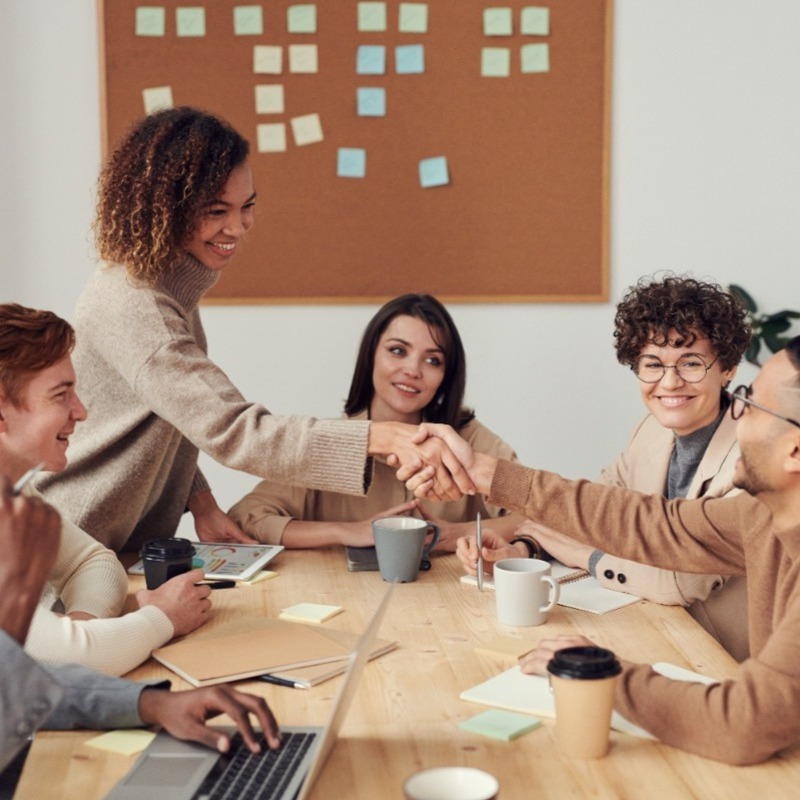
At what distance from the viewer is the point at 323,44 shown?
3.30 meters

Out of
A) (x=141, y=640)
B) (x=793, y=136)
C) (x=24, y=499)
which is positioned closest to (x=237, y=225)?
(x=141, y=640)

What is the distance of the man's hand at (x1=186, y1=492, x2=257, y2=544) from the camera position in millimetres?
2213

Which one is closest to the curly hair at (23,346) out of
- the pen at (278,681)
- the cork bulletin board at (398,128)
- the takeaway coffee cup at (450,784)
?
the pen at (278,681)

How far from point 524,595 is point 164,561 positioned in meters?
0.61

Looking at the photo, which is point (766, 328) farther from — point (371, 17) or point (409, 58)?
point (371, 17)

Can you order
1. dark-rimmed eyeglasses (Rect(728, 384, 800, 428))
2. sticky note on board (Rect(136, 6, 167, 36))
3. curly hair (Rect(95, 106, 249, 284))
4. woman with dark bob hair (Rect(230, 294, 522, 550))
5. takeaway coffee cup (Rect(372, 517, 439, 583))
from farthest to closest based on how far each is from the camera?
1. sticky note on board (Rect(136, 6, 167, 36))
2. woman with dark bob hair (Rect(230, 294, 522, 550))
3. curly hair (Rect(95, 106, 249, 284))
4. takeaway coffee cup (Rect(372, 517, 439, 583))
5. dark-rimmed eyeglasses (Rect(728, 384, 800, 428))

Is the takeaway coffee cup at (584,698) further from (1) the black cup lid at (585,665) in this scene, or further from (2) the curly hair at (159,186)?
(2) the curly hair at (159,186)

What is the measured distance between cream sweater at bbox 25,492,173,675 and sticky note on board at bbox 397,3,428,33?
212cm

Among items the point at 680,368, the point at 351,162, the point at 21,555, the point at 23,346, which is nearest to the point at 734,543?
the point at 680,368

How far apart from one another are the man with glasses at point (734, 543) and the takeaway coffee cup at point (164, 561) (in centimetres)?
52

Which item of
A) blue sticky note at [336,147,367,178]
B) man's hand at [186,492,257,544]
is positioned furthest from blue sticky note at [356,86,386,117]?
man's hand at [186,492,257,544]

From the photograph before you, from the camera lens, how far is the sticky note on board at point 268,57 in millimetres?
3289

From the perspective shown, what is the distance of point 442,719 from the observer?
126 cm

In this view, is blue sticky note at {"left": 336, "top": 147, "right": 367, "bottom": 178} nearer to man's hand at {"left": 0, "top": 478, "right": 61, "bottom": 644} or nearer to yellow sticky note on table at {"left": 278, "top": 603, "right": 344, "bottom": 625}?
yellow sticky note on table at {"left": 278, "top": 603, "right": 344, "bottom": 625}
